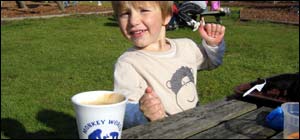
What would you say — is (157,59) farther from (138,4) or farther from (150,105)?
(150,105)

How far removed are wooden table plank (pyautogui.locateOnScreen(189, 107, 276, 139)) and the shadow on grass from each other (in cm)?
274

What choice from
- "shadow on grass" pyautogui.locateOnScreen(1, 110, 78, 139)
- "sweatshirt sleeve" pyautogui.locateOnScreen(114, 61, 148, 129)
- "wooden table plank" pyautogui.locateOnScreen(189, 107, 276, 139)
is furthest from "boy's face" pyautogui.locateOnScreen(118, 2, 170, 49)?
"shadow on grass" pyautogui.locateOnScreen(1, 110, 78, 139)

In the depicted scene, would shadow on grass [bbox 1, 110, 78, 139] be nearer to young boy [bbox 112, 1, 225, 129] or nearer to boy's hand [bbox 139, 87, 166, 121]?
young boy [bbox 112, 1, 225, 129]

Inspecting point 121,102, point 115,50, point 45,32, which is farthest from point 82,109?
point 45,32

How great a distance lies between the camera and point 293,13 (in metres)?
15.9

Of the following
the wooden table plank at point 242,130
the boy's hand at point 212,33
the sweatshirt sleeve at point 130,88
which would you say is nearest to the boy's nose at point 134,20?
the sweatshirt sleeve at point 130,88

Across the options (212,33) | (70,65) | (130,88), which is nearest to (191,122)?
(130,88)

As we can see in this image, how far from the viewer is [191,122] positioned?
178 centimetres

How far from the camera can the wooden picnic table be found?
163cm

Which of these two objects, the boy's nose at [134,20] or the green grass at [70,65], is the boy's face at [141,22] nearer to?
the boy's nose at [134,20]

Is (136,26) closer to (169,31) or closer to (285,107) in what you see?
(285,107)

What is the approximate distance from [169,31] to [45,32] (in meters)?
3.05

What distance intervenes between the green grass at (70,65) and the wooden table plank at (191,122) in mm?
2615

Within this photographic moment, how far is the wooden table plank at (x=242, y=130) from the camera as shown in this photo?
5.36 ft
